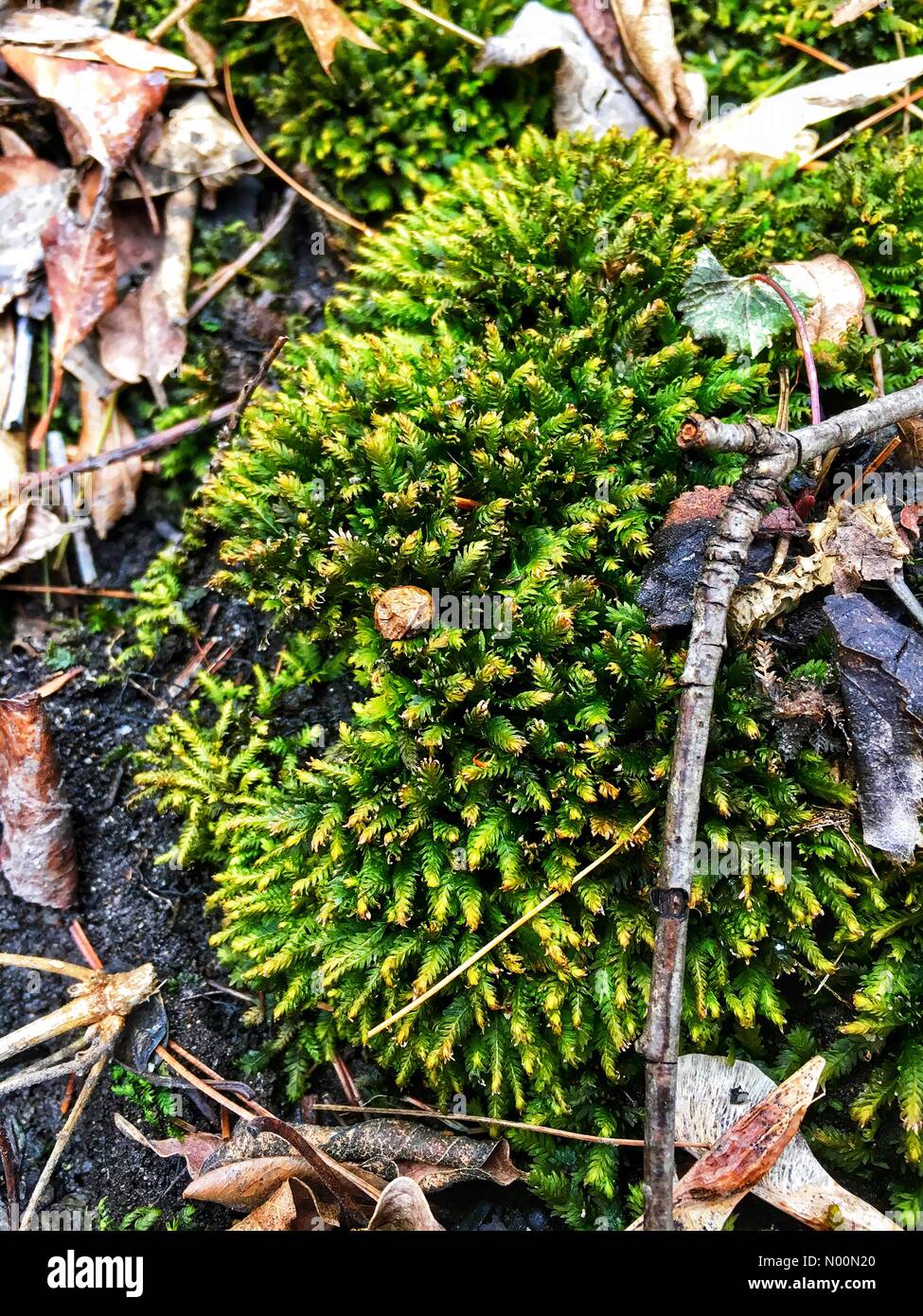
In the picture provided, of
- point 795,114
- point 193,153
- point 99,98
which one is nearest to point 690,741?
point 795,114

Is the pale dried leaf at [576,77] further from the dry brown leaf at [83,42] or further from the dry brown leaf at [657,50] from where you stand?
the dry brown leaf at [83,42]

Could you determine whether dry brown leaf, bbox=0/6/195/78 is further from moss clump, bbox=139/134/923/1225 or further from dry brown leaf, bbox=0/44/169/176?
moss clump, bbox=139/134/923/1225

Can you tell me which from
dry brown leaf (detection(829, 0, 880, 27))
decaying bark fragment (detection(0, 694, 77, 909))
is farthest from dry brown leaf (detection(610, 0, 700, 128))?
decaying bark fragment (detection(0, 694, 77, 909))

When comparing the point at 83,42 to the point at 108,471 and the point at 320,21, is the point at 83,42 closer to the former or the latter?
the point at 320,21

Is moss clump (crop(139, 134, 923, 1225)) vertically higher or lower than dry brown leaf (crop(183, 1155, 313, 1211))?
higher

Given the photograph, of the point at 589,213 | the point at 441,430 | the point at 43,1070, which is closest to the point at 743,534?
the point at 441,430
